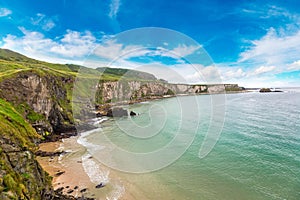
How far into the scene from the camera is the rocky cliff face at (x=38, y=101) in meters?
39.1

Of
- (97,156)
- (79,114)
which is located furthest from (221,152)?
(79,114)

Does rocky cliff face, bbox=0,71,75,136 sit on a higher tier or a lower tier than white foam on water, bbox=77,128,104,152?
higher

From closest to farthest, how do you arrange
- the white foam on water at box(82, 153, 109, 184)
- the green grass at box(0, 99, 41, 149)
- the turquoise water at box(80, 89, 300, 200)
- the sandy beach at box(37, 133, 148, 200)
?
the green grass at box(0, 99, 41, 149)
the turquoise water at box(80, 89, 300, 200)
the sandy beach at box(37, 133, 148, 200)
the white foam on water at box(82, 153, 109, 184)

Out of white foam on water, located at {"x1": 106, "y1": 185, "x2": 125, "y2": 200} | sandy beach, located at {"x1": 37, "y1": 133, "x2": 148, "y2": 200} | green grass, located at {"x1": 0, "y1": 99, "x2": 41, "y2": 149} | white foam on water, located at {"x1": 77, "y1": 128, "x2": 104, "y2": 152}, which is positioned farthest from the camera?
white foam on water, located at {"x1": 77, "y1": 128, "x2": 104, "y2": 152}

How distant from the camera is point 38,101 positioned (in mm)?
43250

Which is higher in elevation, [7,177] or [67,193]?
[7,177]

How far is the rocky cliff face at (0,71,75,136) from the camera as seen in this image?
3909 centimetres

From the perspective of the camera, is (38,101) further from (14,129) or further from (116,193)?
(116,193)

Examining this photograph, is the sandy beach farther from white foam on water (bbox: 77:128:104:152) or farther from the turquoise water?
white foam on water (bbox: 77:128:104:152)

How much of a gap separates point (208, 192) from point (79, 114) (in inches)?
2045

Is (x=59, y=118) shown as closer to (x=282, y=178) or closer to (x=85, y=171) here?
(x=85, y=171)

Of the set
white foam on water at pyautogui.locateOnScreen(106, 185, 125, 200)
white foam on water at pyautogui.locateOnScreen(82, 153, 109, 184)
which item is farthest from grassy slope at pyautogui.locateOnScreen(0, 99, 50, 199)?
white foam on water at pyautogui.locateOnScreen(82, 153, 109, 184)

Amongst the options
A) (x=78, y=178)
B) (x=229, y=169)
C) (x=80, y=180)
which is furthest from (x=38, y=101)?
(x=229, y=169)

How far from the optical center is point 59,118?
47.6 metres
